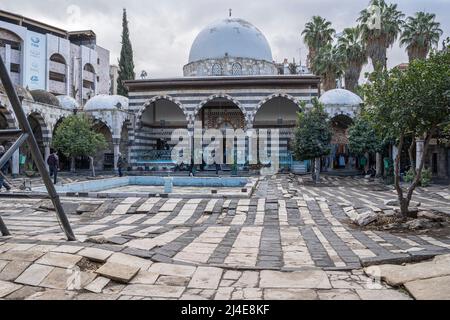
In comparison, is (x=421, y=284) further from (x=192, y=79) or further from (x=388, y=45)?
(x=388, y=45)

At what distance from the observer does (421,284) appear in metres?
4.05

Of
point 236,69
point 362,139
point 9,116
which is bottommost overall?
point 362,139

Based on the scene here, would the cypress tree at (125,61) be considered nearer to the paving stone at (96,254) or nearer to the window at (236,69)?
the window at (236,69)

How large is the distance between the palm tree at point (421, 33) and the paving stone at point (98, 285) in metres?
26.6

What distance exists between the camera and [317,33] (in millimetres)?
33812

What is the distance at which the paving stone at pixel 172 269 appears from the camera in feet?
15.5

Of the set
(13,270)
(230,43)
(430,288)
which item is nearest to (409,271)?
(430,288)

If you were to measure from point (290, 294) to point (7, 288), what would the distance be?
2.91 m

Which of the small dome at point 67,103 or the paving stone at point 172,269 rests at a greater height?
the small dome at point 67,103


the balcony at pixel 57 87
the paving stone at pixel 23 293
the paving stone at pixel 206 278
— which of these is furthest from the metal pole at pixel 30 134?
the balcony at pixel 57 87

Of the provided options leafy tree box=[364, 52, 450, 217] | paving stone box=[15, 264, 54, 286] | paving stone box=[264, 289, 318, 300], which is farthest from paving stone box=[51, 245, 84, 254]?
leafy tree box=[364, 52, 450, 217]

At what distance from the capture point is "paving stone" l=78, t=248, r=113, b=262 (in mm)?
4875

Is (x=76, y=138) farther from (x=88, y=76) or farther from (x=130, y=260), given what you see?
(x=88, y=76)

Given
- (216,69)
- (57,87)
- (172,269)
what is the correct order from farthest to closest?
(57,87)
(216,69)
(172,269)
